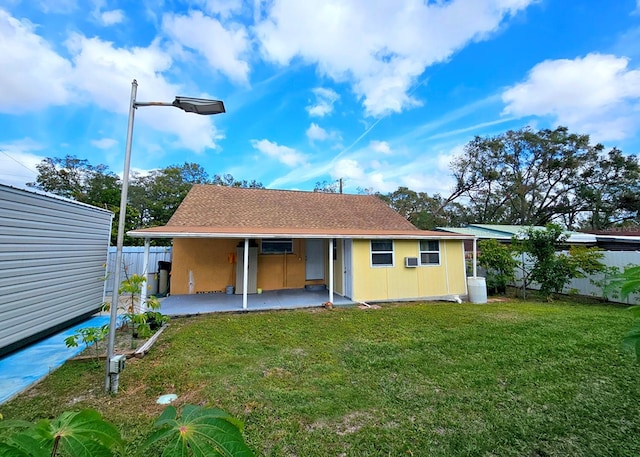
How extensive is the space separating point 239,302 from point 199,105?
660cm

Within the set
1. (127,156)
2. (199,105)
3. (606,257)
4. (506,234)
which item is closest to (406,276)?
(606,257)

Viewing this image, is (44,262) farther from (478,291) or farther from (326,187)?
(326,187)

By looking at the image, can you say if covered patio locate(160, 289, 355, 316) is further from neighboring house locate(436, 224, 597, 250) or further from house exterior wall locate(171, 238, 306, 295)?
neighboring house locate(436, 224, 597, 250)

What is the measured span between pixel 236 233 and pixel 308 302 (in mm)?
3183

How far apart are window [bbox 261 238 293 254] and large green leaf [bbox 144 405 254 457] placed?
10.0m

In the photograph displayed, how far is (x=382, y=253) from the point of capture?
369 inches

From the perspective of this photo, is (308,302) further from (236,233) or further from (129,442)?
A: (129,442)

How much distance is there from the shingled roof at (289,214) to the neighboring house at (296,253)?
0.14 feet

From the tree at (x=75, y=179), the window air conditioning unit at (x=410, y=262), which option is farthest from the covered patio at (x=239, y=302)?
the tree at (x=75, y=179)

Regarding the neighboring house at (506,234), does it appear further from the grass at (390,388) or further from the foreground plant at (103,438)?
the foreground plant at (103,438)

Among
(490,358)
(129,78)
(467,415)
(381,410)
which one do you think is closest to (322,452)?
(381,410)

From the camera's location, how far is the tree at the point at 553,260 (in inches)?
367

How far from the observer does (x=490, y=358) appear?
4.61 m

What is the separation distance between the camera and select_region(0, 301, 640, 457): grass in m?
2.74
